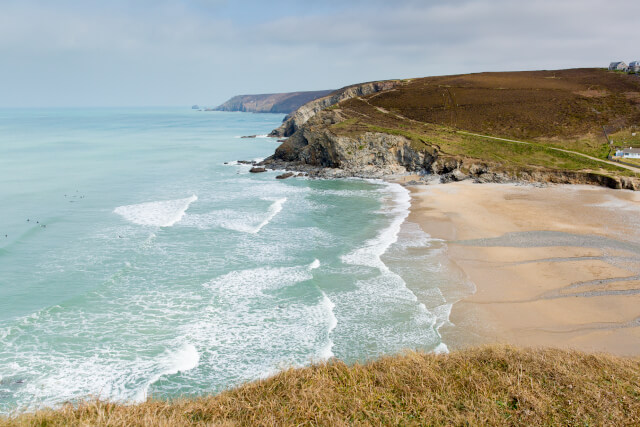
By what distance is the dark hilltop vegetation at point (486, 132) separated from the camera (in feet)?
165

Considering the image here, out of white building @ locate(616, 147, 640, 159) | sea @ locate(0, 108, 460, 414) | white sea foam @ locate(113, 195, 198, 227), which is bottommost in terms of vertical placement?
sea @ locate(0, 108, 460, 414)

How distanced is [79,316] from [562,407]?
717 inches

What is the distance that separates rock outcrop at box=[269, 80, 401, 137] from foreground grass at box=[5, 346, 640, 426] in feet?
267

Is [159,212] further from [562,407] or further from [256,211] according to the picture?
[562,407]

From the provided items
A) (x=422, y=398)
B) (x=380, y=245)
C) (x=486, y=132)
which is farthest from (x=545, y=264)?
(x=486, y=132)

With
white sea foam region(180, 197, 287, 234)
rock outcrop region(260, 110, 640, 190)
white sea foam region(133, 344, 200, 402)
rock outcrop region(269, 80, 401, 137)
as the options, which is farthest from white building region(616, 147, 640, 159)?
white sea foam region(133, 344, 200, 402)

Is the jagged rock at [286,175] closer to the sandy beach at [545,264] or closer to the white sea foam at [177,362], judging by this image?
the sandy beach at [545,264]

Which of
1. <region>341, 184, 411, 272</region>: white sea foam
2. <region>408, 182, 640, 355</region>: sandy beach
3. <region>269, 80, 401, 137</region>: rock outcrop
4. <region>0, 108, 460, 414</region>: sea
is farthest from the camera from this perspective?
<region>269, 80, 401, 137</region>: rock outcrop

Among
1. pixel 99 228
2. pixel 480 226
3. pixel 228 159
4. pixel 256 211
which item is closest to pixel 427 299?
pixel 480 226

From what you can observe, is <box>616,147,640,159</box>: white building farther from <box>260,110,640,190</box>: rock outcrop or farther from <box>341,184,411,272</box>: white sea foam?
<box>341,184,411,272</box>: white sea foam

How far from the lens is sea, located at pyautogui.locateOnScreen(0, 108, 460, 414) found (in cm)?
1448

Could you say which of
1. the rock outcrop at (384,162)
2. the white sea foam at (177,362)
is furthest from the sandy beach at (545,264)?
the white sea foam at (177,362)

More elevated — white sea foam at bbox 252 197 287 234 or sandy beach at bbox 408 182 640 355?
white sea foam at bbox 252 197 287 234

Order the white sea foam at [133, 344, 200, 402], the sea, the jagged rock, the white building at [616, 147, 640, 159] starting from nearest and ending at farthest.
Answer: the white sea foam at [133, 344, 200, 402] < the sea < the white building at [616, 147, 640, 159] < the jagged rock
